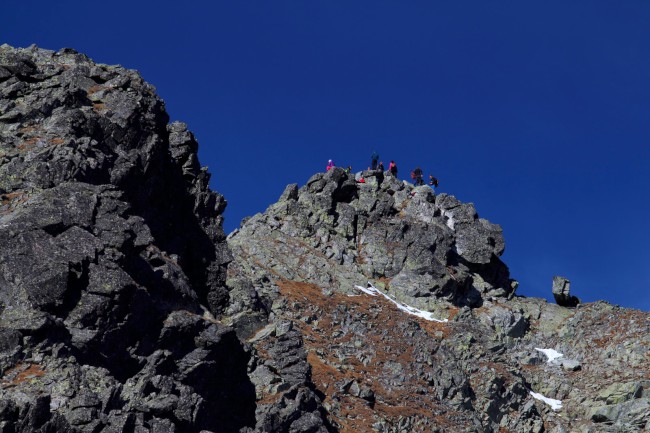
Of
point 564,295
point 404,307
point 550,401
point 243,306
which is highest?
point 564,295

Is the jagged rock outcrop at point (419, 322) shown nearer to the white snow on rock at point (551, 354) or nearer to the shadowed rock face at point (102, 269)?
the white snow on rock at point (551, 354)

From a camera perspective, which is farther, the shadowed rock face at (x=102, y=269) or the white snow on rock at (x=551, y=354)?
the white snow on rock at (x=551, y=354)

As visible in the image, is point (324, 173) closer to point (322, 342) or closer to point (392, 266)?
point (392, 266)

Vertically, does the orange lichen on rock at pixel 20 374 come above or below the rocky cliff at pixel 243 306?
below

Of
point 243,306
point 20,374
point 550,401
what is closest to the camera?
point 20,374

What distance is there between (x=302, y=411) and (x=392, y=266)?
37.0 m

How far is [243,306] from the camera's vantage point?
5325cm

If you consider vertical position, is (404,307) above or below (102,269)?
above

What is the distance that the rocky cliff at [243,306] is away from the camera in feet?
118

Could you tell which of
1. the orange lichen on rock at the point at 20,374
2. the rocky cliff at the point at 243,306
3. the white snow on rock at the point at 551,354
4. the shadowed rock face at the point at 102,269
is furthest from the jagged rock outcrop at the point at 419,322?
the orange lichen on rock at the point at 20,374

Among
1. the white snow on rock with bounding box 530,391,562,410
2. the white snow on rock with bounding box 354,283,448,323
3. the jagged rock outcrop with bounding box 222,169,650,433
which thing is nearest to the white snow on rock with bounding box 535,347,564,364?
the jagged rock outcrop with bounding box 222,169,650,433

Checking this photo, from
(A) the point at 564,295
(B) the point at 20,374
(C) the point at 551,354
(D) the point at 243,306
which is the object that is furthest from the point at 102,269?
(A) the point at 564,295

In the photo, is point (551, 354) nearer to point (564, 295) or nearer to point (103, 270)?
point (564, 295)

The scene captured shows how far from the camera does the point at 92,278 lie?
37.8 m
